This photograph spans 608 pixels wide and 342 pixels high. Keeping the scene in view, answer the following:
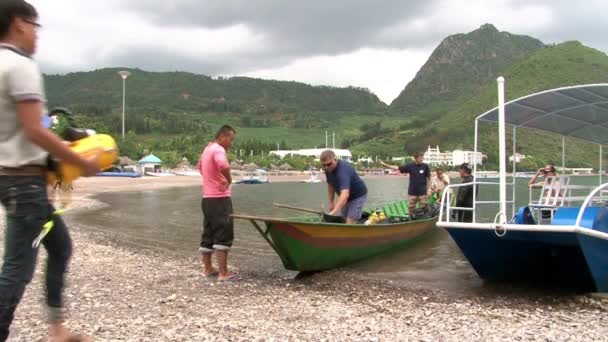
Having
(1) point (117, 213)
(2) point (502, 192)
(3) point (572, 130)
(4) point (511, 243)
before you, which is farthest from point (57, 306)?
(1) point (117, 213)

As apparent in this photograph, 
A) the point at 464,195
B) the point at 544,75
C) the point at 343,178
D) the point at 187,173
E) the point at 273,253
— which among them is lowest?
the point at 273,253

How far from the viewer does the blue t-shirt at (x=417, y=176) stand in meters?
13.7

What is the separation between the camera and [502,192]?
7406 mm

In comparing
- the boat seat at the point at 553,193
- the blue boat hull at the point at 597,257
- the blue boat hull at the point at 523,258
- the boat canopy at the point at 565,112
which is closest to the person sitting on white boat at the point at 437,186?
the boat canopy at the point at 565,112

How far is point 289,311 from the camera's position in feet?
21.2

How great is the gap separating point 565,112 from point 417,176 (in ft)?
14.9

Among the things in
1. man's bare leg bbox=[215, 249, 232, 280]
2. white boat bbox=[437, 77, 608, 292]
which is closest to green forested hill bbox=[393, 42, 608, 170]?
white boat bbox=[437, 77, 608, 292]

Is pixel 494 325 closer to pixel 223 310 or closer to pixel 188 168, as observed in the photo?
pixel 223 310

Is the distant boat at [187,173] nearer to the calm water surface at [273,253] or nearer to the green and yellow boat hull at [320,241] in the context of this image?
the calm water surface at [273,253]

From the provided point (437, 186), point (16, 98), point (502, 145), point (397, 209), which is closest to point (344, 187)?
point (502, 145)

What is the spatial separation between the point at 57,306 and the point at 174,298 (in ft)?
11.3

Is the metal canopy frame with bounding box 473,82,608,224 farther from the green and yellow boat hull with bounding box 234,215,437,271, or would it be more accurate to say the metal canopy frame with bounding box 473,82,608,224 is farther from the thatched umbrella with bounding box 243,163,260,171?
the thatched umbrella with bounding box 243,163,260,171

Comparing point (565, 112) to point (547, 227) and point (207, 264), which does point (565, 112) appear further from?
point (207, 264)

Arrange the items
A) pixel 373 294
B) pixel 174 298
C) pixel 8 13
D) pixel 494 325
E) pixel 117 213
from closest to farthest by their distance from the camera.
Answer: pixel 8 13 → pixel 494 325 → pixel 174 298 → pixel 373 294 → pixel 117 213
